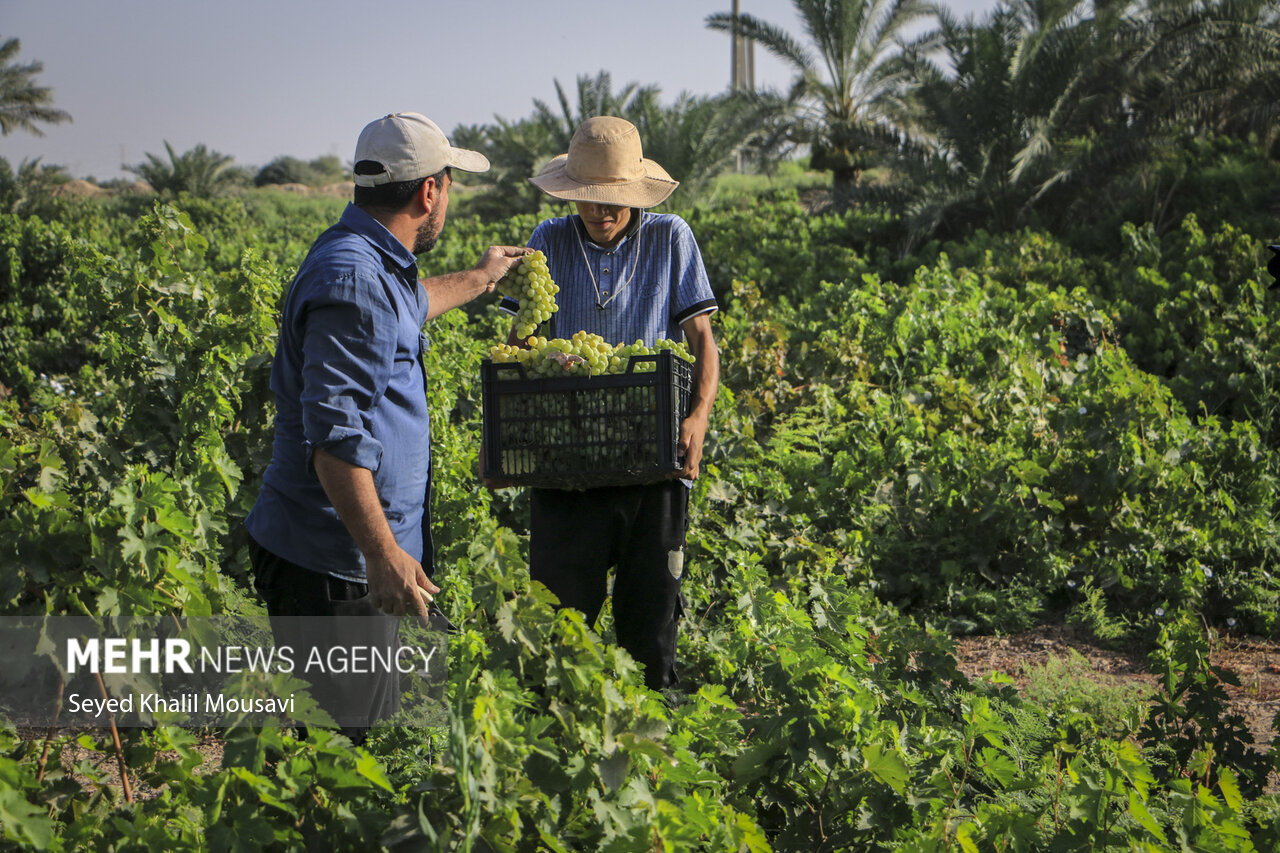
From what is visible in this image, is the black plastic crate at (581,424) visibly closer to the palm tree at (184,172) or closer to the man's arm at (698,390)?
the man's arm at (698,390)

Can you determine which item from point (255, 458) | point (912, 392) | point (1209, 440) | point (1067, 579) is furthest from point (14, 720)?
point (1209, 440)

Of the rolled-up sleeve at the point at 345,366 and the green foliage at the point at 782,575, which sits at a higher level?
the rolled-up sleeve at the point at 345,366

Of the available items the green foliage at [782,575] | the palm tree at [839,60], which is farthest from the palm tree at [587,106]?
the green foliage at [782,575]

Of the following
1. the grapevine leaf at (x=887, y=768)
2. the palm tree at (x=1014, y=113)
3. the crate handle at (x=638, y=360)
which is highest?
the palm tree at (x=1014, y=113)

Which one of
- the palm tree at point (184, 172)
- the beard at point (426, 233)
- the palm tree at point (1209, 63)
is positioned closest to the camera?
the beard at point (426, 233)

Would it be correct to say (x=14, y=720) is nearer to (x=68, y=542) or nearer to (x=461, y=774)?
(x=68, y=542)

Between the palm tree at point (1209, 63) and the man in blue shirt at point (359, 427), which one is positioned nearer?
the man in blue shirt at point (359, 427)

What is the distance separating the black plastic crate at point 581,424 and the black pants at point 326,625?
0.46 m

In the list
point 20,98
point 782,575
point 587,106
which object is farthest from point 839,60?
point 20,98

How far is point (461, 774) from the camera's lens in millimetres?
1620

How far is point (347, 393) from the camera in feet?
7.30

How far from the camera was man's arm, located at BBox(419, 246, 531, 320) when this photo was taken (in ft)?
9.64

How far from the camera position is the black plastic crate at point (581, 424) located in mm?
2662

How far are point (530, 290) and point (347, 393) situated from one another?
0.89 meters
